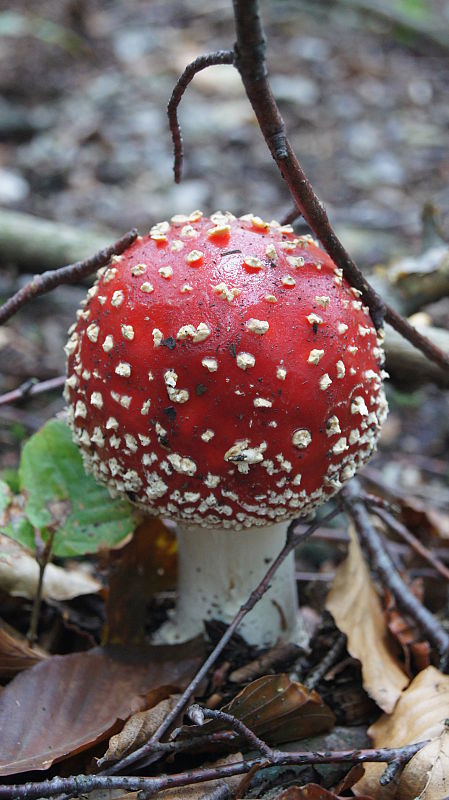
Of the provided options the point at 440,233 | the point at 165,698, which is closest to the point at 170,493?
the point at 165,698

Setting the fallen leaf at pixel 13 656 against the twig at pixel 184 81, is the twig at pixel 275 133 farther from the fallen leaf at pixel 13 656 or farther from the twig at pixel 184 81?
the fallen leaf at pixel 13 656

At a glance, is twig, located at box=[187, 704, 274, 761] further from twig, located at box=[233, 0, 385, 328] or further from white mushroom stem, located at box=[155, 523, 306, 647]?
twig, located at box=[233, 0, 385, 328]

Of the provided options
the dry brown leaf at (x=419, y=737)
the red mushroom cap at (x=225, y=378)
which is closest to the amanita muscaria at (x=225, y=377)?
the red mushroom cap at (x=225, y=378)

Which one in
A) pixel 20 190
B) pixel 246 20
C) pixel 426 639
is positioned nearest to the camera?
pixel 246 20

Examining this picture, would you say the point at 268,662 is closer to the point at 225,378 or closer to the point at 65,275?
the point at 225,378

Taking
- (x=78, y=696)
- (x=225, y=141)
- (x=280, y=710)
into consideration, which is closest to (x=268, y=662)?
(x=280, y=710)

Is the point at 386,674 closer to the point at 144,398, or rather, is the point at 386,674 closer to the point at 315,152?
the point at 144,398

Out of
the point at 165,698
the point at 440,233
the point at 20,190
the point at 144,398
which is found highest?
the point at 20,190

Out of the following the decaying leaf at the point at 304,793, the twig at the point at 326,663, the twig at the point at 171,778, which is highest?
the twig at the point at 326,663
